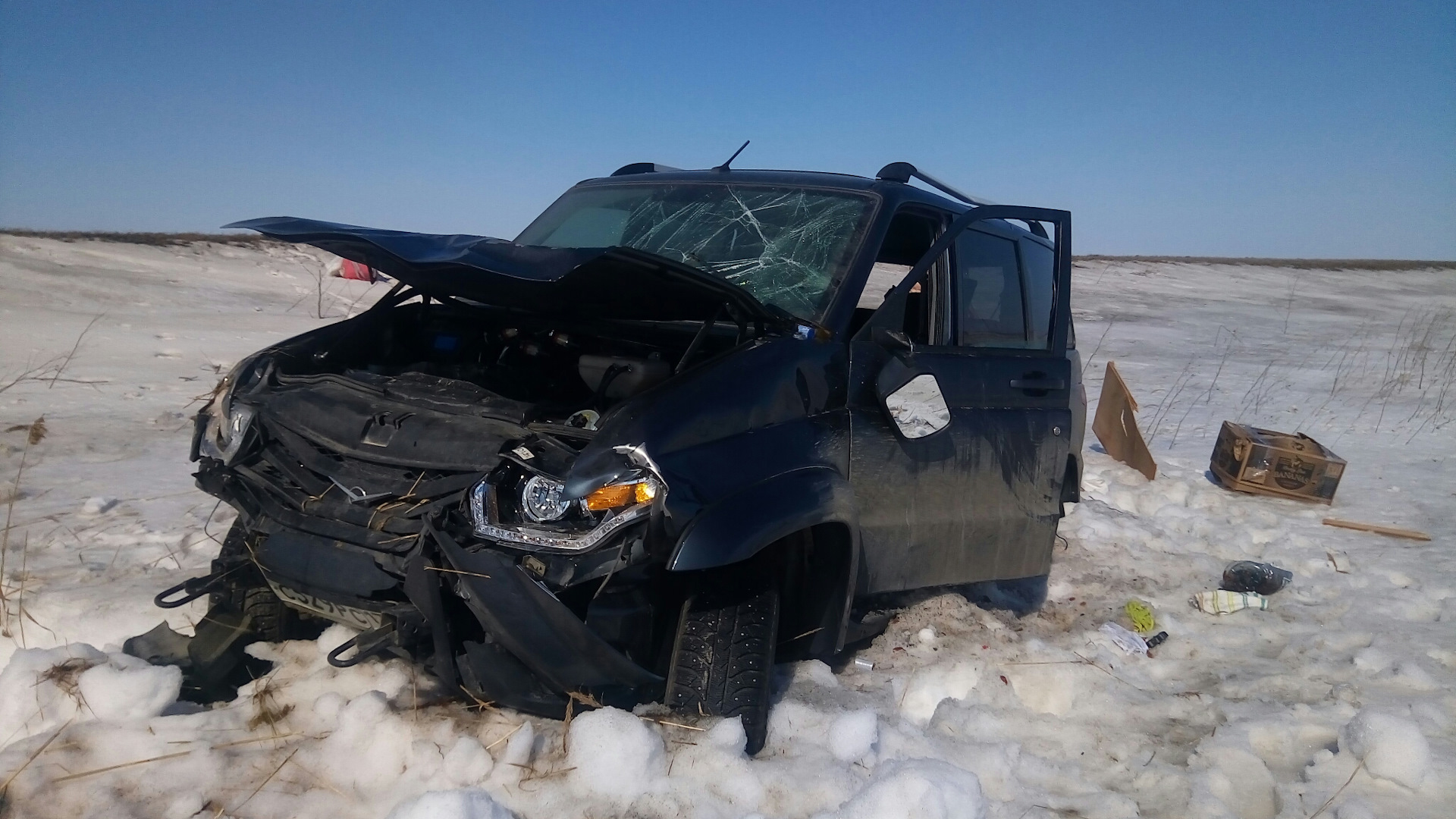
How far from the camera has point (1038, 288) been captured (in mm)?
4383

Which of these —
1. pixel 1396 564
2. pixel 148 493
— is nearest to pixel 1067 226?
pixel 1396 564

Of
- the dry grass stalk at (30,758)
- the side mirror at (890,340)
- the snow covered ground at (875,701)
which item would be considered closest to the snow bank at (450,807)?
the snow covered ground at (875,701)

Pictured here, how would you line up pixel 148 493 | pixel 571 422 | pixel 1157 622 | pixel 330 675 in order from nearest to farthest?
pixel 571 422, pixel 330 675, pixel 1157 622, pixel 148 493

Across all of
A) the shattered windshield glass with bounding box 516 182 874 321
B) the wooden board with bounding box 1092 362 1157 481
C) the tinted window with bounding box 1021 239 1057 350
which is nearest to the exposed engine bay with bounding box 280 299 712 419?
the shattered windshield glass with bounding box 516 182 874 321

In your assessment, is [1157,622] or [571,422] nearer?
[571,422]

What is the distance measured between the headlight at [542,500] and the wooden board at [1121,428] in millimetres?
5700

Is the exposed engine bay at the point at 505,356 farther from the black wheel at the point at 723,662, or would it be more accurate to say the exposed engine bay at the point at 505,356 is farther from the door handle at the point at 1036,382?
the door handle at the point at 1036,382

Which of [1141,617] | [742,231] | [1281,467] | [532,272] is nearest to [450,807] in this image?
[532,272]

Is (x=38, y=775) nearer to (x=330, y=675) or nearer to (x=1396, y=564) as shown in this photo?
(x=330, y=675)

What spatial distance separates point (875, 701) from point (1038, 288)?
2.17 m

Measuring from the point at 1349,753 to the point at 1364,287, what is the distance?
37.9 meters

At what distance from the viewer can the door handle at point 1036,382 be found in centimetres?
385

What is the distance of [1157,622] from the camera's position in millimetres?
4375

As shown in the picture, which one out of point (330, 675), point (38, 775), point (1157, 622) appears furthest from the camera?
point (1157, 622)
